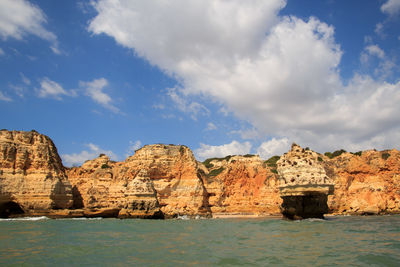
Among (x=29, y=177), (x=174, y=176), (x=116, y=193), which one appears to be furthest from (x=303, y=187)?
(x=29, y=177)

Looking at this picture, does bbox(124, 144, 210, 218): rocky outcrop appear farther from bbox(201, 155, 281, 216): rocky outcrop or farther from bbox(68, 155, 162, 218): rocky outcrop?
bbox(68, 155, 162, 218): rocky outcrop

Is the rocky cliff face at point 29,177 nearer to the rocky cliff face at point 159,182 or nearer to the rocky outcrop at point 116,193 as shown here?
the rocky outcrop at point 116,193

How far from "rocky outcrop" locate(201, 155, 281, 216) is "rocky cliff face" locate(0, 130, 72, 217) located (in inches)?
779

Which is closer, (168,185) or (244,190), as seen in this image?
(168,185)

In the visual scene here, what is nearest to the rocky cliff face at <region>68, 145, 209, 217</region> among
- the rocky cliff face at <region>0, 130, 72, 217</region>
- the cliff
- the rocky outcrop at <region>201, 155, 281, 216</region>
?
the cliff

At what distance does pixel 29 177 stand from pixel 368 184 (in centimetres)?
4095

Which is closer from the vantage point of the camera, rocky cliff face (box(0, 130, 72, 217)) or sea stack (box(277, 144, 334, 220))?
sea stack (box(277, 144, 334, 220))

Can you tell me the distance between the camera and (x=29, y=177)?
3375cm

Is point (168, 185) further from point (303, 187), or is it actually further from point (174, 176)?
point (303, 187)

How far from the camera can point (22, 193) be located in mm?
32469

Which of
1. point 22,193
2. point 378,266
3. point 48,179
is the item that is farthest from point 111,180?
point 378,266

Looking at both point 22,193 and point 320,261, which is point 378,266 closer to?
point 320,261

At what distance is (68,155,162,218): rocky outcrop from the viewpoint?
1243 inches

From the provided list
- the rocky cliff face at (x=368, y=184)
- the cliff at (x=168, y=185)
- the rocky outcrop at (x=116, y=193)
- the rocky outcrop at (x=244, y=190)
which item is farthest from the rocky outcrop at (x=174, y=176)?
the rocky cliff face at (x=368, y=184)
